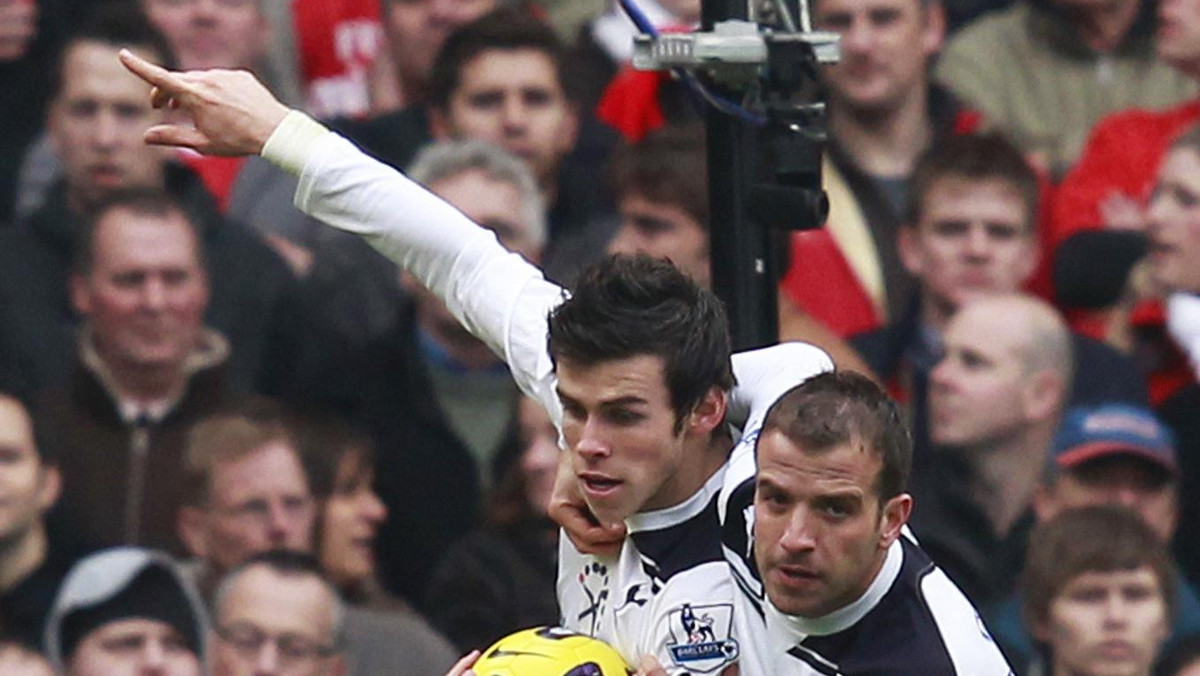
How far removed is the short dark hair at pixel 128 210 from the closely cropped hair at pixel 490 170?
0.62 meters

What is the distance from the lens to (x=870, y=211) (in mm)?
8320

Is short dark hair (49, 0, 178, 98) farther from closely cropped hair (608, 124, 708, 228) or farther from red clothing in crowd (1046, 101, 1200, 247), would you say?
red clothing in crowd (1046, 101, 1200, 247)

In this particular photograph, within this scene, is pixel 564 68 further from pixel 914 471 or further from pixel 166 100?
pixel 166 100

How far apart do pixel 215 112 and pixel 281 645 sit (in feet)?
8.09

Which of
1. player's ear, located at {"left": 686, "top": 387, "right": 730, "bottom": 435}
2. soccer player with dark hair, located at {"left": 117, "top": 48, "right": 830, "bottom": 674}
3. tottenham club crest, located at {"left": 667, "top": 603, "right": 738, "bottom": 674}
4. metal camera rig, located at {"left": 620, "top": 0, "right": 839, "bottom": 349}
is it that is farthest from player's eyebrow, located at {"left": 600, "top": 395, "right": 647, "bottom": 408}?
metal camera rig, located at {"left": 620, "top": 0, "right": 839, "bottom": 349}

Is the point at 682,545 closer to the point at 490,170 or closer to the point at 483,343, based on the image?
the point at 483,343

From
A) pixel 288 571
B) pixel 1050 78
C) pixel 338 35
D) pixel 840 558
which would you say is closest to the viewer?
pixel 840 558

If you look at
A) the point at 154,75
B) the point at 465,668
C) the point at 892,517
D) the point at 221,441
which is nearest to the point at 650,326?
the point at 892,517

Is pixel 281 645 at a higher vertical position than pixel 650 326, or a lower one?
lower

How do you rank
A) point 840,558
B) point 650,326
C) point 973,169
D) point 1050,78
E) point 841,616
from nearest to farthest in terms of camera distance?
1. point 840,558
2. point 841,616
3. point 650,326
4. point 973,169
5. point 1050,78

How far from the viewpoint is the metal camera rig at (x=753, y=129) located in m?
5.52

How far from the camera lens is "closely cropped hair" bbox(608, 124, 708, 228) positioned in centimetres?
802

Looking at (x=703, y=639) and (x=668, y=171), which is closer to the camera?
(x=703, y=639)

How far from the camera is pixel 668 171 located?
8047mm
